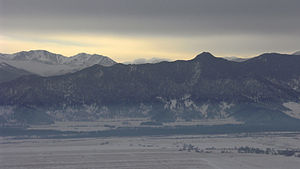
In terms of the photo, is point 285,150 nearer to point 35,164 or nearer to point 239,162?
point 239,162

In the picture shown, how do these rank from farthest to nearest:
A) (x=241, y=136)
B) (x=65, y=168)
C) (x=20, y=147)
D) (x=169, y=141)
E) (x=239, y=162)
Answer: (x=241, y=136), (x=169, y=141), (x=20, y=147), (x=239, y=162), (x=65, y=168)

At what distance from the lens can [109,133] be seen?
193625mm

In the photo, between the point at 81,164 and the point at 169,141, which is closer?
the point at 81,164

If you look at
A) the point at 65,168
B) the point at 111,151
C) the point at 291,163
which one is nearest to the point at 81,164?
the point at 65,168

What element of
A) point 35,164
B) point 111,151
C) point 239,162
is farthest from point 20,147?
point 239,162

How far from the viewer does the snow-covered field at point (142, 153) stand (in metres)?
130

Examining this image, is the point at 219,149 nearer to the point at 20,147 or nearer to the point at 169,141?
the point at 169,141

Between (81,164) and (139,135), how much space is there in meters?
60.7

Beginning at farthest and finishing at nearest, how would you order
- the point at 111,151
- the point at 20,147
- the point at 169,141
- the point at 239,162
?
1. the point at 169,141
2. the point at 20,147
3. the point at 111,151
4. the point at 239,162

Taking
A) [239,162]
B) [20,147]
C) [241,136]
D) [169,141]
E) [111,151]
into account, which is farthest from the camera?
[241,136]

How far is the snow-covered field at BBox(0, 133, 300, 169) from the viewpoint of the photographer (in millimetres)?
130500

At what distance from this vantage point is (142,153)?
147000mm

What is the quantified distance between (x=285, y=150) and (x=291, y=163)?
21.4m

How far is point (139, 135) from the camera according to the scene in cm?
19025
